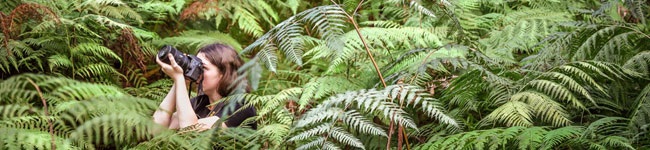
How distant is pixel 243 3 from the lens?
4.55 metres

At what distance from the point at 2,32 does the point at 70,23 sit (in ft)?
1.16

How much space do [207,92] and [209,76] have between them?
8 centimetres

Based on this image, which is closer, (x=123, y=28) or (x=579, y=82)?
(x=579, y=82)

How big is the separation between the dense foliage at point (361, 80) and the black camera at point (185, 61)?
242 millimetres

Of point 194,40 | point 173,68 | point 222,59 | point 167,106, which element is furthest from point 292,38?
point 194,40

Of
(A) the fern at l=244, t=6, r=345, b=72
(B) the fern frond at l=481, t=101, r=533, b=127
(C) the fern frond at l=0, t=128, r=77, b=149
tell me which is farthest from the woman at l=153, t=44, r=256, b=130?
(B) the fern frond at l=481, t=101, r=533, b=127

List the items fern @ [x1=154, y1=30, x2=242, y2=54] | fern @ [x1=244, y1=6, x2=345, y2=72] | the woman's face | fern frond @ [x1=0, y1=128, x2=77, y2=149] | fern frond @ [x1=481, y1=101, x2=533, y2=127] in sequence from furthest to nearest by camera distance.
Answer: fern @ [x1=154, y1=30, x2=242, y2=54], the woman's face, fern frond @ [x1=481, y1=101, x2=533, y2=127], fern @ [x1=244, y1=6, x2=345, y2=72], fern frond @ [x1=0, y1=128, x2=77, y2=149]

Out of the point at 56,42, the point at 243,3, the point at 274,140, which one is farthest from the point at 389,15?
the point at 274,140

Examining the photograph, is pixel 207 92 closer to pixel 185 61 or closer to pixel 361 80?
pixel 185 61

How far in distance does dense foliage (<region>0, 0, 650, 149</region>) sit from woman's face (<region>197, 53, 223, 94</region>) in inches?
10.2

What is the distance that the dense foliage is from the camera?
1665 mm

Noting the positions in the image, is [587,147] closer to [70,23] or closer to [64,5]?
[70,23]

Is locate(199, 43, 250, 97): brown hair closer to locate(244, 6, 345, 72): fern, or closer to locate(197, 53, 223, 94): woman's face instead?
locate(197, 53, 223, 94): woman's face

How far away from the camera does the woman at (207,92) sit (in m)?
2.44
